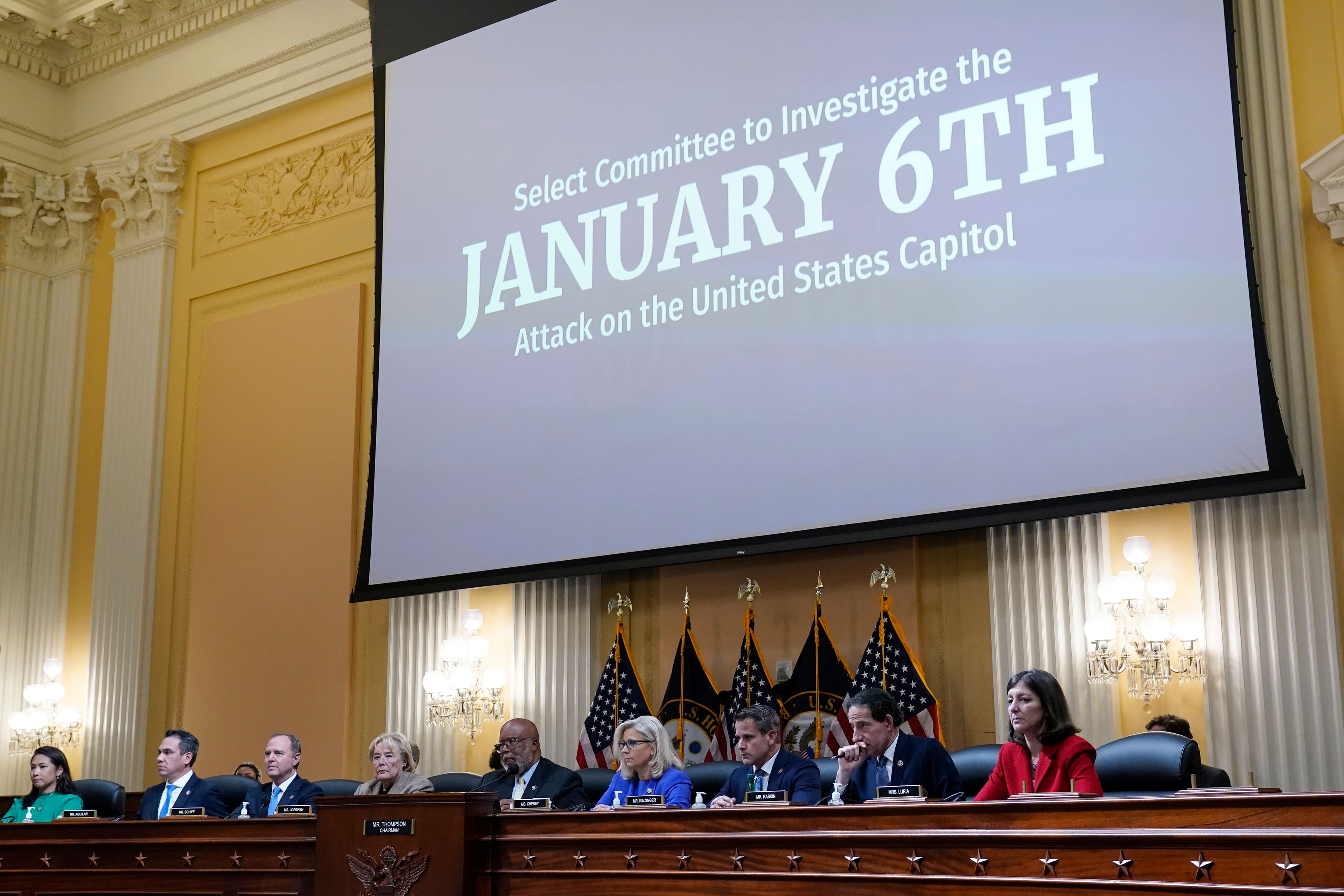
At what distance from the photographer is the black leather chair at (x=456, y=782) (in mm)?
Answer: 6555

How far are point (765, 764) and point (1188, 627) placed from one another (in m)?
2.00

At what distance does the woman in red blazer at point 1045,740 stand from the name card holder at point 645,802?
108cm

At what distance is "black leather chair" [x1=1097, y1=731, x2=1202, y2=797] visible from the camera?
4016mm

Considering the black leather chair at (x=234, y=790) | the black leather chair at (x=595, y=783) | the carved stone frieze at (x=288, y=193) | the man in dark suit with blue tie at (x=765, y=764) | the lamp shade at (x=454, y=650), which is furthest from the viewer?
the carved stone frieze at (x=288, y=193)

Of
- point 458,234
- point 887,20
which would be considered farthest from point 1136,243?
point 458,234

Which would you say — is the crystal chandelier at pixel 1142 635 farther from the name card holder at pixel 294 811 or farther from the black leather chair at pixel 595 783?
the name card holder at pixel 294 811

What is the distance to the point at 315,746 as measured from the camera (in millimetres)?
9031

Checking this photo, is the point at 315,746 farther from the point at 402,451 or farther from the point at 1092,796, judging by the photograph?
the point at 1092,796

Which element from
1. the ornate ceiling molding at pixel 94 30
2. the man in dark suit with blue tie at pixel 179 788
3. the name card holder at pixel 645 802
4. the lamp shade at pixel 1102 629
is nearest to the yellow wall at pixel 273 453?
the ornate ceiling molding at pixel 94 30

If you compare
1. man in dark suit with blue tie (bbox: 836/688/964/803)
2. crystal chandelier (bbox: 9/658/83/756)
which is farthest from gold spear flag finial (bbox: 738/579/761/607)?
crystal chandelier (bbox: 9/658/83/756)

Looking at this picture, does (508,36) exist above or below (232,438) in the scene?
above

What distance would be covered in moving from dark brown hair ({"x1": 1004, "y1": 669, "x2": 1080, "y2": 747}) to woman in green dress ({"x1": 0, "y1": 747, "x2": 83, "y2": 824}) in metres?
4.61

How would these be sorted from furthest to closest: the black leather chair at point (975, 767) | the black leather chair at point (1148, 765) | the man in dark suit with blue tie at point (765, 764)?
the man in dark suit with blue tie at point (765, 764) < the black leather chair at point (975, 767) < the black leather chair at point (1148, 765)

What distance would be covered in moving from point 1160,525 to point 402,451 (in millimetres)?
4294
